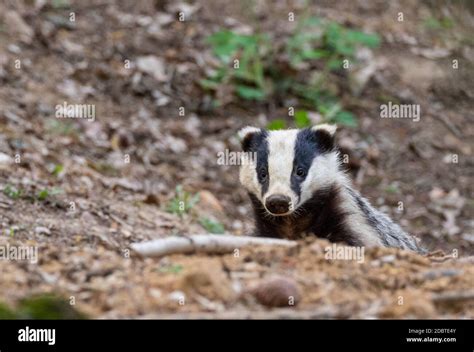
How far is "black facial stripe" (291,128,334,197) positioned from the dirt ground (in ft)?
3.22

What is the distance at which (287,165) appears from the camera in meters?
5.45

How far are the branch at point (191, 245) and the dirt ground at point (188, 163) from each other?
6 centimetres

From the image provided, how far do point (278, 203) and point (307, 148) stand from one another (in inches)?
27.3

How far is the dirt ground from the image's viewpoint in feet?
12.1

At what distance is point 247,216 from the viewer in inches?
326

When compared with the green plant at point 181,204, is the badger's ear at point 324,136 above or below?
above

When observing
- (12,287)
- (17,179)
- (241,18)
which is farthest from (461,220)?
(12,287)

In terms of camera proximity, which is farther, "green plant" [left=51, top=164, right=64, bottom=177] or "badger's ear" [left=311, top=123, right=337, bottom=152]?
"green plant" [left=51, top=164, right=64, bottom=177]

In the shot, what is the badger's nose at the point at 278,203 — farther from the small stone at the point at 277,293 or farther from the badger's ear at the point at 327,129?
the small stone at the point at 277,293

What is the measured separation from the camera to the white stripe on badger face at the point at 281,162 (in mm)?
5234

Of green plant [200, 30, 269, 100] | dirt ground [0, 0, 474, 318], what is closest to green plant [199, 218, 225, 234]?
dirt ground [0, 0, 474, 318]

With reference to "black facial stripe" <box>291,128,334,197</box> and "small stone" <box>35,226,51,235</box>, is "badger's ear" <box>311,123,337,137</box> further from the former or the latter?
"small stone" <box>35,226,51,235</box>

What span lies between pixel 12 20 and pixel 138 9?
74.1 inches

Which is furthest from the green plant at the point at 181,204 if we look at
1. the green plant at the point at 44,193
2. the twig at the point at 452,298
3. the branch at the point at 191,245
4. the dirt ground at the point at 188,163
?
the twig at the point at 452,298
